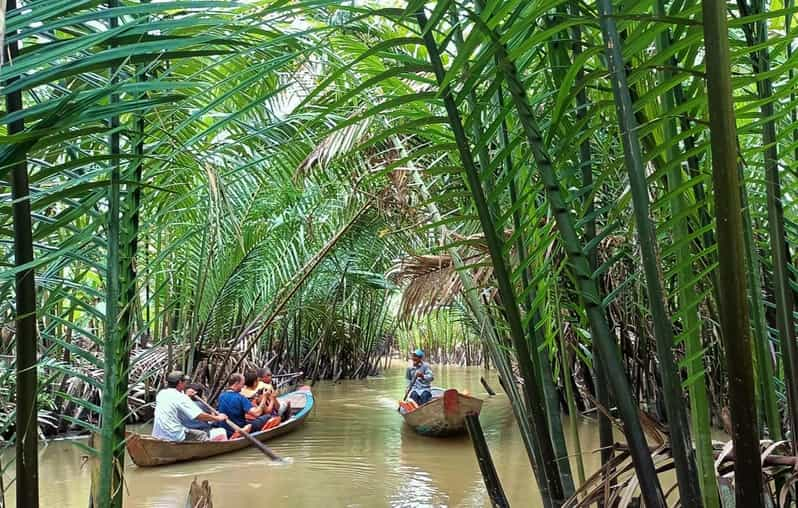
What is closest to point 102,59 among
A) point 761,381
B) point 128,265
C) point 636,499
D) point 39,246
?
point 39,246

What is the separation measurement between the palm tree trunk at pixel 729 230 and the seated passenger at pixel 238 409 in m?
8.20

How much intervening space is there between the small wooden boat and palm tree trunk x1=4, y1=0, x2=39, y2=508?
25.5 feet

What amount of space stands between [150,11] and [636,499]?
1.46 metres

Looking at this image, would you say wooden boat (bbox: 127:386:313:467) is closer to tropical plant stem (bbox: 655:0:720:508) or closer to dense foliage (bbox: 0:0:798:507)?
dense foliage (bbox: 0:0:798:507)

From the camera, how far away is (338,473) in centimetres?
732

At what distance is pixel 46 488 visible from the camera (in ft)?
21.7

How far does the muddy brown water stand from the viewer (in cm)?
616

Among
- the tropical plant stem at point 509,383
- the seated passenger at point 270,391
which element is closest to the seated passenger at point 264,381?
the seated passenger at point 270,391

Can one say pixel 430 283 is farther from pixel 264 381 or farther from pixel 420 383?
pixel 420 383

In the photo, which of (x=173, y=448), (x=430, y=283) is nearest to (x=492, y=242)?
(x=430, y=283)

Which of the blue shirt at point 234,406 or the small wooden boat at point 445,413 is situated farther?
the small wooden boat at point 445,413

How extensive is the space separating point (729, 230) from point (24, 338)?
49.0 inches

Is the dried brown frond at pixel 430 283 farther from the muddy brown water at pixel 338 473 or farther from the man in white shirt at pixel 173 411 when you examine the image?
the man in white shirt at pixel 173 411

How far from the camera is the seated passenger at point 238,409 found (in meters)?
8.59
